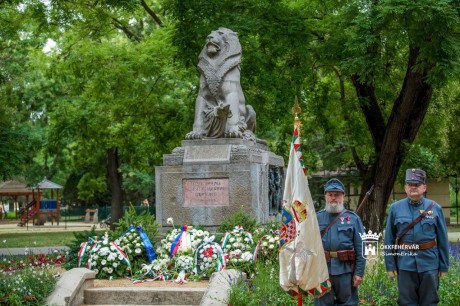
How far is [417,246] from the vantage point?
8492 mm

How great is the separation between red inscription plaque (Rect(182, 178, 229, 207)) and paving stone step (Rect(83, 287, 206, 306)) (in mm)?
3061

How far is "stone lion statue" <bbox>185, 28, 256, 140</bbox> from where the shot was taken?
48.6ft

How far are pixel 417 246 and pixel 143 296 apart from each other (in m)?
4.44

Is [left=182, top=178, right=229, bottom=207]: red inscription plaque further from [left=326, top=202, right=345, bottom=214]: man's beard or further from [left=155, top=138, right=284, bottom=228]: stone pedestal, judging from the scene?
[left=326, top=202, right=345, bottom=214]: man's beard

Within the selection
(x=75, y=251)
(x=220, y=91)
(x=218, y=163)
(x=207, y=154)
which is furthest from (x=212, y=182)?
(x=75, y=251)

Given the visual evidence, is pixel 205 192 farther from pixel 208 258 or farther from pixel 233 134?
pixel 208 258

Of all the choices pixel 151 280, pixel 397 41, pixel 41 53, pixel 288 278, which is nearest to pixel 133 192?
pixel 41 53

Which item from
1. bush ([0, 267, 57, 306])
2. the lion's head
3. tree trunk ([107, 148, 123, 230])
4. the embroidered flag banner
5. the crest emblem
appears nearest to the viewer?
the embroidered flag banner

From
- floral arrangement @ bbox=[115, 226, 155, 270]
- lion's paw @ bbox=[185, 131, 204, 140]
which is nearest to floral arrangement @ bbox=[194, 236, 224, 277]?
floral arrangement @ bbox=[115, 226, 155, 270]

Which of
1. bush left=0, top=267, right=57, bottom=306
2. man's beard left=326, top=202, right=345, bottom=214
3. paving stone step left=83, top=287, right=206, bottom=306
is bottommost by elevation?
paving stone step left=83, top=287, right=206, bottom=306

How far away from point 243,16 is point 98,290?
10696 mm

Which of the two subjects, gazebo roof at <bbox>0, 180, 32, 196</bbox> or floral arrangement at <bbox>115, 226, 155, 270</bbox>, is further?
gazebo roof at <bbox>0, 180, 32, 196</bbox>

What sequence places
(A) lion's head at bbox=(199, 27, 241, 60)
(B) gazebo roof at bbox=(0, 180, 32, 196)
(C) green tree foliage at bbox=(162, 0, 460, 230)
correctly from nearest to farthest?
(A) lion's head at bbox=(199, 27, 241, 60) < (C) green tree foliage at bbox=(162, 0, 460, 230) < (B) gazebo roof at bbox=(0, 180, 32, 196)

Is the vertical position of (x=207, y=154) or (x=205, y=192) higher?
(x=207, y=154)
